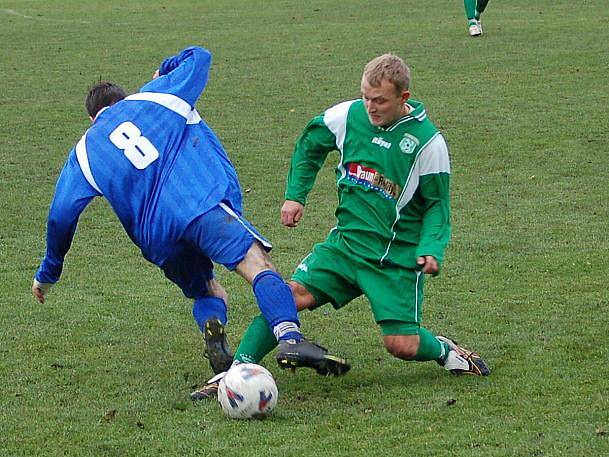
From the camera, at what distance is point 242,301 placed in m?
7.18

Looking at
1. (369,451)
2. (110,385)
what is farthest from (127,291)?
(369,451)

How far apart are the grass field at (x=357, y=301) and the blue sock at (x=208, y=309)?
0.28 m

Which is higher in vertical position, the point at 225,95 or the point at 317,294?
the point at 317,294

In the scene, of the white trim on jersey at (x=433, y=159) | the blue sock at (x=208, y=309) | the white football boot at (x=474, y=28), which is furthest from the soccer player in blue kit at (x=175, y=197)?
the white football boot at (x=474, y=28)

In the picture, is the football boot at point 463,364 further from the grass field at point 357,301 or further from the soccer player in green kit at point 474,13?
the soccer player in green kit at point 474,13

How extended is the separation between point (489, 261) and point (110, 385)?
122 inches

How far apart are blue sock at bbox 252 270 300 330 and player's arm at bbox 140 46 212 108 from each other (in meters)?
0.95

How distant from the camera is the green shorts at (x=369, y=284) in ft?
18.0

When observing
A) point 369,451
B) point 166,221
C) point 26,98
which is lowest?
point 26,98

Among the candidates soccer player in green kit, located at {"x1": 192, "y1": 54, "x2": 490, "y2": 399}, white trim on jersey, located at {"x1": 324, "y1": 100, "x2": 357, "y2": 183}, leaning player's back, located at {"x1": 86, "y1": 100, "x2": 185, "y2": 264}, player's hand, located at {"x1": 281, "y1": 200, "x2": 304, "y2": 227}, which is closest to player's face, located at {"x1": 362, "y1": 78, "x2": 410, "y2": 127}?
soccer player in green kit, located at {"x1": 192, "y1": 54, "x2": 490, "y2": 399}

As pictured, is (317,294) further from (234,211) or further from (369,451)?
(369,451)

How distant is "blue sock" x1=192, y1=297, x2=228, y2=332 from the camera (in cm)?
575

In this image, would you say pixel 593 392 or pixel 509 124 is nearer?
pixel 593 392

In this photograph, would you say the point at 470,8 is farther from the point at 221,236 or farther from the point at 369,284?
the point at 221,236
